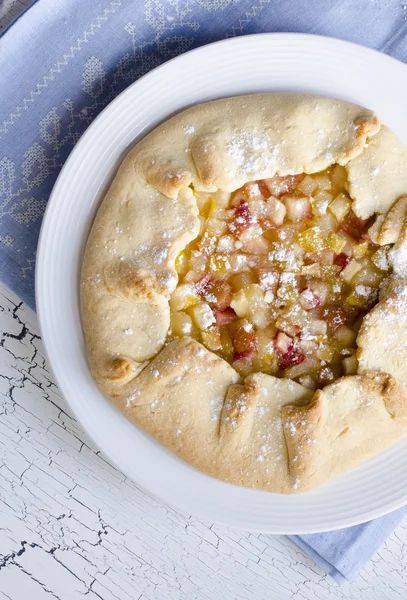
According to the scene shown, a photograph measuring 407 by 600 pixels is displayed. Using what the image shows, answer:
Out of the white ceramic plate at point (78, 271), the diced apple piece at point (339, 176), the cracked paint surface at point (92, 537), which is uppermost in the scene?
the diced apple piece at point (339, 176)

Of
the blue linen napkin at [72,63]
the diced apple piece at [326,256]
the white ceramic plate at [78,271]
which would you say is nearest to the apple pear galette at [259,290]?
the diced apple piece at [326,256]

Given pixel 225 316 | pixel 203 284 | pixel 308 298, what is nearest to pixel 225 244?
A: pixel 203 284

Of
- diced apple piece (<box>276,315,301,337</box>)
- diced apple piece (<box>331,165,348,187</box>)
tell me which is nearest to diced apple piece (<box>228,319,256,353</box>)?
diced apple piece (<box>276,315,301,337</box>)

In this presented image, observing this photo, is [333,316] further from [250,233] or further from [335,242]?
[250,233]

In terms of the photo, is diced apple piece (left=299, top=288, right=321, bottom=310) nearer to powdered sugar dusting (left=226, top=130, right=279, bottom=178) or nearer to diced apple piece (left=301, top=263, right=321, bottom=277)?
diced apple piece (left=301, top=263, right=321, bottom=277)

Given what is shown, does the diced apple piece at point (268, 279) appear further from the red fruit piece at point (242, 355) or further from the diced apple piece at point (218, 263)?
the red fruit piece at point (242, 355)

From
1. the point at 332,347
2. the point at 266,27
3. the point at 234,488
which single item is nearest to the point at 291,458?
the point at 234,488

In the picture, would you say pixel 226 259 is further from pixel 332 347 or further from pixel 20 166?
pixel 20 166
